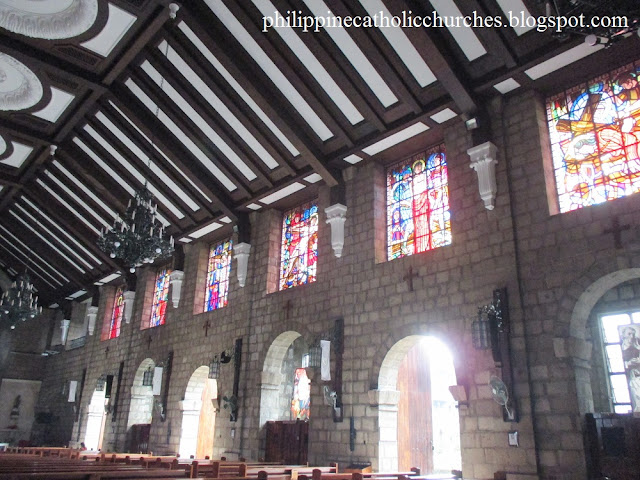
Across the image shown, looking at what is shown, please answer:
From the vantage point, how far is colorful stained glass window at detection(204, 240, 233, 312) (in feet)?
44.1

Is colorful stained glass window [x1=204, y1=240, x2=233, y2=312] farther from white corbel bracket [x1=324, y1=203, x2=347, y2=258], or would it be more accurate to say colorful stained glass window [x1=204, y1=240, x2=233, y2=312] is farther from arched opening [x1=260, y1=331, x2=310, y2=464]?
white corbel bracket [x1=324, y1=203, x2=347, y2=258]

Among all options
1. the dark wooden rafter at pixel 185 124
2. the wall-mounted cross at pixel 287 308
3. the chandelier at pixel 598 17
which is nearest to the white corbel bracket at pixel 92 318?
Result: the dark wooden rafter at pixel 185 124

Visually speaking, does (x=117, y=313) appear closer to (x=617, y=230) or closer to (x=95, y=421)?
(x=95, y=421)

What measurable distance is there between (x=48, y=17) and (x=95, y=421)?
1337cm

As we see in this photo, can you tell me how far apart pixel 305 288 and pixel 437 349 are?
4689mm

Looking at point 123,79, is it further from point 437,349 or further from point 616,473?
point 616,473

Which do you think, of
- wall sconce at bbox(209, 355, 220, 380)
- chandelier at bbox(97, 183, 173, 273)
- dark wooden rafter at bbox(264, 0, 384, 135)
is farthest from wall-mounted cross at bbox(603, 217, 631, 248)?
wall sconce at bbox(209, 355, 220, 380)

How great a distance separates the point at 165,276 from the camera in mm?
16125

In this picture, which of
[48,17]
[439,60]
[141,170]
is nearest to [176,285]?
[141,170]

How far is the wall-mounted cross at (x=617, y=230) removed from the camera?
667 centimetres

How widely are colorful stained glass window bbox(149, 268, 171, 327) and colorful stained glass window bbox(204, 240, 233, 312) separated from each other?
2.14 metres

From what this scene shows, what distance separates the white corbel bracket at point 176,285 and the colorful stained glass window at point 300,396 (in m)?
3.80

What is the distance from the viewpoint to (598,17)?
4789 millimetres

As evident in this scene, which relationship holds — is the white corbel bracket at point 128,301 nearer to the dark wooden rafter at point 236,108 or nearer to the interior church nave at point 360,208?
the interior church nave at point 360,208
